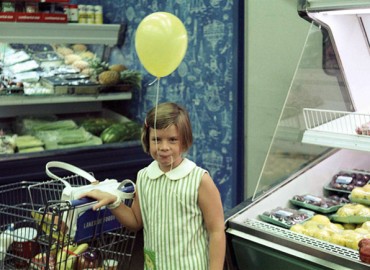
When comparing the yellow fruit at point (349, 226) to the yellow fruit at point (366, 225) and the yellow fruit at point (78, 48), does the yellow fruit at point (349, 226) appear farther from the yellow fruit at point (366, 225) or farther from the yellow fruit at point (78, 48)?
the yellow fruit at point (78, 48)

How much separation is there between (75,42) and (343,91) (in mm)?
2708

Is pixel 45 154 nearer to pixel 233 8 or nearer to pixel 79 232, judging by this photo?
pixel 233 8

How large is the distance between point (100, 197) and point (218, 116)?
230 cm

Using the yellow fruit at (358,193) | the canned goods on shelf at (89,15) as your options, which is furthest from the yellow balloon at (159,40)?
the canned goods on shelf at (89,15)

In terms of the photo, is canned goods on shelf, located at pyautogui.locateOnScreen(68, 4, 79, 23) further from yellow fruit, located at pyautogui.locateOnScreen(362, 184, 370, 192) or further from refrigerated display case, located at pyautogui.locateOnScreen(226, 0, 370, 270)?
yellow fruit, located at pyautogui.locateOnScreen(362, 184, 370, 192)

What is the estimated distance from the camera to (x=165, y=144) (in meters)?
2.01

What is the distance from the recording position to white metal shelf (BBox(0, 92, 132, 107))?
407cm

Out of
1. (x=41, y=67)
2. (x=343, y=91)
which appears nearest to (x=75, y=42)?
(x=41, y=67)

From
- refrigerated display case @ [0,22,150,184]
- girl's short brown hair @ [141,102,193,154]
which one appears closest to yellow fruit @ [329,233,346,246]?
girl's short brown hair @ [141,102,193,154]

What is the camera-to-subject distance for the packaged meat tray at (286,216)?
2.27m

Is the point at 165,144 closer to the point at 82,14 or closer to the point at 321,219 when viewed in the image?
the point at 321,219

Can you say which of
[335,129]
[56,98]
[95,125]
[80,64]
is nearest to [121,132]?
[95,125]

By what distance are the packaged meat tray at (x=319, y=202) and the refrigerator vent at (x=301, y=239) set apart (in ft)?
0.80

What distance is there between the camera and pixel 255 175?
4016mm
